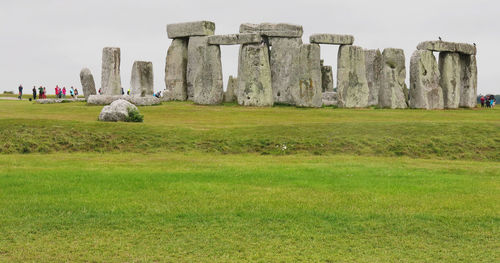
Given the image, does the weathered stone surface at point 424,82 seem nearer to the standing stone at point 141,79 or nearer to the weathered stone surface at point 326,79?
the weathered stone surface at point 326,79

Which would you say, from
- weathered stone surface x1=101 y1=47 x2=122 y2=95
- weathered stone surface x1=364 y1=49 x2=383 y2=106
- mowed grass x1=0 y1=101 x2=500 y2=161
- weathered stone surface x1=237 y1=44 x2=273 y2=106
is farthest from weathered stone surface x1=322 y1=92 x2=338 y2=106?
mowed grass x1=0 y1=101 x2=500 y2=161

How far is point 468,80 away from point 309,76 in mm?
10906

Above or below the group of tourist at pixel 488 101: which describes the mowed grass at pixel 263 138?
below

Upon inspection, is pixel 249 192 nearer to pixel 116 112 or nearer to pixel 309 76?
pixel 116 112

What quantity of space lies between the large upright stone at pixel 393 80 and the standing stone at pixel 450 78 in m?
2.85

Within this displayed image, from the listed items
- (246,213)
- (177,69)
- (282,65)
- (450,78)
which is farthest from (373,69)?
(246,213)

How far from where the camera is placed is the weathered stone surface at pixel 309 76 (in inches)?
1448

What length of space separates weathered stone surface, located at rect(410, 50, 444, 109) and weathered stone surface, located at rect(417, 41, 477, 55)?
38 cm

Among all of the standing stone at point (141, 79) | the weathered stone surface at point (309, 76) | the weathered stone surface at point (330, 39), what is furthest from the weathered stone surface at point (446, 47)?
the standing stone at point (141, 79)

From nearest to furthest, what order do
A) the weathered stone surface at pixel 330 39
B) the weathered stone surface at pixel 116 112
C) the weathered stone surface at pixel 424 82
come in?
1. the weathered stone surface at pixel 116 112
2. the weathered stone surface at pixel 330 39
3. the weathered stone surface at pixel 424 82

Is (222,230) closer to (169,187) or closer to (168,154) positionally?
(169,187)

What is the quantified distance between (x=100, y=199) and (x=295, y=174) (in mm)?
5443

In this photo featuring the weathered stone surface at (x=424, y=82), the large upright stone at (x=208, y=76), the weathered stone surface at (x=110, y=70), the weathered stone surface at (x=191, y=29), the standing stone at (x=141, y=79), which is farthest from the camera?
the standing stone at (x=141, y=79)

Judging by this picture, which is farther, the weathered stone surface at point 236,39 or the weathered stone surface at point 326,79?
the weathered stone surface at point 326,79
